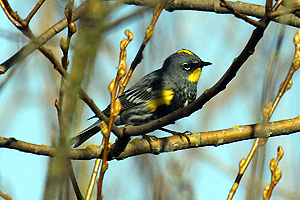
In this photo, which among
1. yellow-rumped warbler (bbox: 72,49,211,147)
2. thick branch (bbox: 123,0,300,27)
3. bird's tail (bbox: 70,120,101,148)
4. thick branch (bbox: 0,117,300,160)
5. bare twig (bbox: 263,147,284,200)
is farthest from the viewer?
yellow-rumped warbler (bbox: 72,49,211,147)

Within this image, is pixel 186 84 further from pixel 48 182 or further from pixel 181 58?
pixel 48 182

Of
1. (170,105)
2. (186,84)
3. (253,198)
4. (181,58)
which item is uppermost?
(181,58)

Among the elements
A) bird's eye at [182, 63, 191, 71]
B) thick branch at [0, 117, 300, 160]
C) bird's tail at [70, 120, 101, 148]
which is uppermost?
bird's eye at [182, 63, 191, 71]

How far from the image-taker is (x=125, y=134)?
3951 millimetres

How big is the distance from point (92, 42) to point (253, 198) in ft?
6.80

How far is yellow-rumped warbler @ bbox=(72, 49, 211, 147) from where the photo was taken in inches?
273

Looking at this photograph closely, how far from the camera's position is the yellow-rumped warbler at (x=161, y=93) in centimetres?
693

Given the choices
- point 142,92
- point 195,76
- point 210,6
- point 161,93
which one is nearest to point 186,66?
point 195,76

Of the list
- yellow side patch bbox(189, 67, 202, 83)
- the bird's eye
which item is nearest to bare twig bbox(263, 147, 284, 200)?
yellow side patch bbox(189, 67, 202, 83)

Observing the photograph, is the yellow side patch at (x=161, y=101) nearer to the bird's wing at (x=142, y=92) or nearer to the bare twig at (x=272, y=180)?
the bird's wing at (x=142, y=92)

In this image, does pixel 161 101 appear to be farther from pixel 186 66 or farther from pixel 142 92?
pixel 186 66

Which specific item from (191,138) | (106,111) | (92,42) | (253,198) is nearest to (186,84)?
(106,111)

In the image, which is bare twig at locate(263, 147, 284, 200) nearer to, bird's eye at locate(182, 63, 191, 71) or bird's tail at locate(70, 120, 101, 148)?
bird's tail at locate(70, 120, 101, 148)

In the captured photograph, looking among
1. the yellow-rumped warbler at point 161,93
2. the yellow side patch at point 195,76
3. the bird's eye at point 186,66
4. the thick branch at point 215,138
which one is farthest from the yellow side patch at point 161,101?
the thick branch at point 215,138
